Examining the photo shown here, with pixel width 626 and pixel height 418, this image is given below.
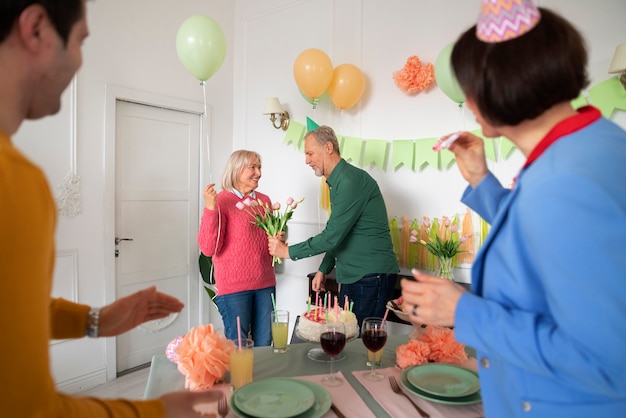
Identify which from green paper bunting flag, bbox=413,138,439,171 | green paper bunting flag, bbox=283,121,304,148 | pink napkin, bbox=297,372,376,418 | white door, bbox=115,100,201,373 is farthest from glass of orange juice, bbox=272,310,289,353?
green paper bunting flag, bbox=283,121,304,148

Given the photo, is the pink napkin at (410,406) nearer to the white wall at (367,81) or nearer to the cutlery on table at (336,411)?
the cutlery on table at (336,411)

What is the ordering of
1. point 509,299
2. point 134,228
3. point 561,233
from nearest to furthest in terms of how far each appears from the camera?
point 561,233
point 509,299
point 134,228

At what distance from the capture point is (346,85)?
10.3 feet

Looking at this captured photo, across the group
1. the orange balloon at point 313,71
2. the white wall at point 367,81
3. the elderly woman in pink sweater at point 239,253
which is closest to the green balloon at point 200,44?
the orange balloon at point 313,71

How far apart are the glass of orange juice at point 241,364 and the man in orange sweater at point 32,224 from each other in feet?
1.47

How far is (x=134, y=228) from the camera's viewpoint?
3.42m

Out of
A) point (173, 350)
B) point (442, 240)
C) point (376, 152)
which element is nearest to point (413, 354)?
point (173, 350)

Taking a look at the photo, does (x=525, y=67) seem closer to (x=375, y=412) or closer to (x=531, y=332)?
(x=531, y=332)

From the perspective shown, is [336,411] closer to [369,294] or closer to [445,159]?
[369,294]

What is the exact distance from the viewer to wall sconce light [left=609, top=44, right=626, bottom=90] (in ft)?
7.12

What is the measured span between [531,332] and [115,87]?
10.8 ft

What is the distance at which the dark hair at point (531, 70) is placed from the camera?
27.7 inches

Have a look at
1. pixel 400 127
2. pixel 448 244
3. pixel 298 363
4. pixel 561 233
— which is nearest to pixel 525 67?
pixel 561 233

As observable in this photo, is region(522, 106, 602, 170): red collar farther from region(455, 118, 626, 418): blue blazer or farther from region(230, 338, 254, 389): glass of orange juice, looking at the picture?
region(230, 338, 254, 389): glass of orange juice
